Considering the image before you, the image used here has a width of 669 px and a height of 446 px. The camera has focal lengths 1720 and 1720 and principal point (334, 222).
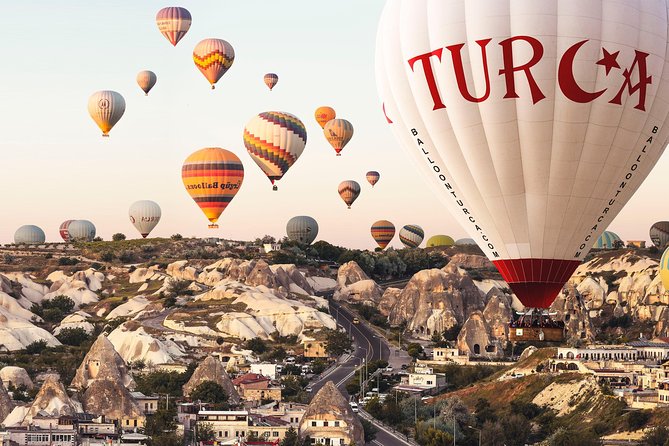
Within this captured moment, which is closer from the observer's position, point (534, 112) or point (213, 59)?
point (534, 112)

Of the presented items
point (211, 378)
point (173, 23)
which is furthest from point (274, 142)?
point (211, 378)

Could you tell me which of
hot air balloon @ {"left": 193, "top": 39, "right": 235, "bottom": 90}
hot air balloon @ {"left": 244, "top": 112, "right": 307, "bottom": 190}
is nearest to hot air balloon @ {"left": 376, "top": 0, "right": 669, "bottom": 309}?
hot air balloon @ {"left": 244, "top": 112, "right": 307, "bottom": 190}

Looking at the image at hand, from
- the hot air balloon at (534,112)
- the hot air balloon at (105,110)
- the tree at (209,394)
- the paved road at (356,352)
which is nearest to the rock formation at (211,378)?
the tree at (209,394)

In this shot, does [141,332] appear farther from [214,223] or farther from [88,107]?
[88,107]

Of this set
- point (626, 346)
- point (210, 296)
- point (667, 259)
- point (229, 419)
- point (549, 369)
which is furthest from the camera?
point (210, 296)

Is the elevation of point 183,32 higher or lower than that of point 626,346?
higher

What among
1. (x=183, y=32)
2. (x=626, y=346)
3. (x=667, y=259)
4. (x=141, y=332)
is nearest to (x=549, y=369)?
(x=626, y=346)

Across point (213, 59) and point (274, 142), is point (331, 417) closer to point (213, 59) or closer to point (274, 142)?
point (274, 142)
